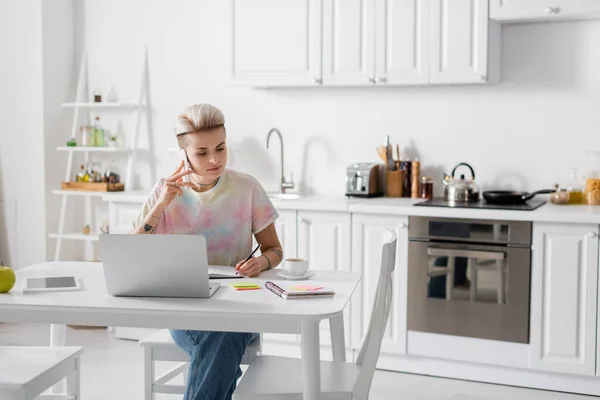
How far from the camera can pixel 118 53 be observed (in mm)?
5441

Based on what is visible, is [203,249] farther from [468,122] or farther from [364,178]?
[468,122]

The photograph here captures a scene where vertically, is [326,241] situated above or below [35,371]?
above

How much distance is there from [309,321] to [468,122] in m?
2.67

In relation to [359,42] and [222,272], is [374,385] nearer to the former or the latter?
[222,272]

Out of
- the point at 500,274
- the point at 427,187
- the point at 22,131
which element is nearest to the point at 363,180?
the point at 427,187

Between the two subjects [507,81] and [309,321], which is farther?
[507,81]

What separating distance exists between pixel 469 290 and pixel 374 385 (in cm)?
68

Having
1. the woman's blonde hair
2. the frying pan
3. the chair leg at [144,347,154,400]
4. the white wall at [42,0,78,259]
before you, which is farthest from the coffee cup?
the white wall at [42,0,78,259]

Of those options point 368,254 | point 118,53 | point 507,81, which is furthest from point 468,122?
point 118,53

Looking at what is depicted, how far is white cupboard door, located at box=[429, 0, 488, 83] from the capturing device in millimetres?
4180

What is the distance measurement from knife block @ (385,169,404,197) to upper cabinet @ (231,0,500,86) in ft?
1.78

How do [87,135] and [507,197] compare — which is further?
[87,135]

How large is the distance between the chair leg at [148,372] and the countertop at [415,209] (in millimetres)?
1571

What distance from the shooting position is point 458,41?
4.23 m
